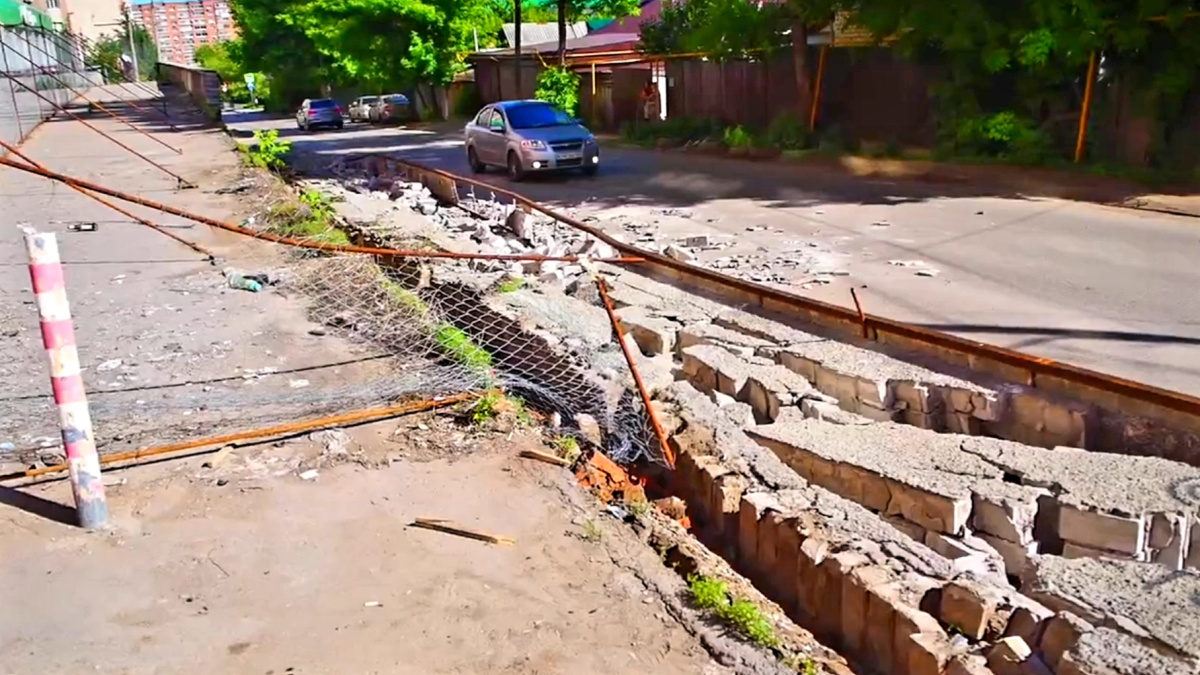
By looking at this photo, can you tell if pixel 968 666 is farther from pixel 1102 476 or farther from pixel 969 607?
pixel 1102 476

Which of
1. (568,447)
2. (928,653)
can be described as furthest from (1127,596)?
(568,447)

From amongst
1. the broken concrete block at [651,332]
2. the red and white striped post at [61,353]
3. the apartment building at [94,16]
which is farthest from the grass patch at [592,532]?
the apartment building at [94,16]

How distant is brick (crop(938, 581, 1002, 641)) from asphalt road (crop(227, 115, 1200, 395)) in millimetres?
3871

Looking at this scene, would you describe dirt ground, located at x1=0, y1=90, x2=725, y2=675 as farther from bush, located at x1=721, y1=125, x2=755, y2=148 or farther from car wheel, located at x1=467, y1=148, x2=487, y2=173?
bush, located at x1=721, y1=125, x2=755, y2=148

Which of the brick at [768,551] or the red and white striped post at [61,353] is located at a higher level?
the red and white striped post at [61,353]

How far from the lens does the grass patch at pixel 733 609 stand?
377cm

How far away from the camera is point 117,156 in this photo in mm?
29344

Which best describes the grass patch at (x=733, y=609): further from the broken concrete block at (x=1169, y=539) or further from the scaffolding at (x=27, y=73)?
the scaffolding at (x=27, y=73)

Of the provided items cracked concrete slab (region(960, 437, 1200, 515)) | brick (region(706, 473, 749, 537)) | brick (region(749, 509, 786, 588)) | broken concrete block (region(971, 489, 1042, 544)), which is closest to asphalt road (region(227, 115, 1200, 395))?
cracked concrete slab (region(960, 437, 1200, 515))

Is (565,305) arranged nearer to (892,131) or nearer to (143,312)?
(143,312)

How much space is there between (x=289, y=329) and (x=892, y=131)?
17870 mm

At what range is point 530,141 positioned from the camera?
21172mm

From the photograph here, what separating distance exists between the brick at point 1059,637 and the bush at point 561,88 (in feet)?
112

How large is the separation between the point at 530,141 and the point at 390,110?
29.9 m
